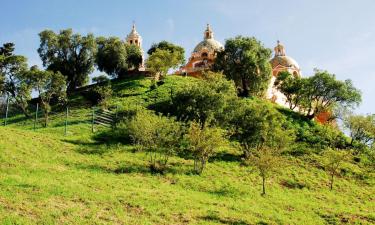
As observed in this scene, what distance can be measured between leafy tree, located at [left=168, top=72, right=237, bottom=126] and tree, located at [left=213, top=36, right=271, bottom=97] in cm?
1253

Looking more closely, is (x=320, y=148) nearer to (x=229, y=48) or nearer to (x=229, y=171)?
(x=229, y=171)

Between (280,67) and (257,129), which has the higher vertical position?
(280,67)

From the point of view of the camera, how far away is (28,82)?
1725 inches

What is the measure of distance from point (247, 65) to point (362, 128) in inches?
633

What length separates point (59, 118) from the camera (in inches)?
1706

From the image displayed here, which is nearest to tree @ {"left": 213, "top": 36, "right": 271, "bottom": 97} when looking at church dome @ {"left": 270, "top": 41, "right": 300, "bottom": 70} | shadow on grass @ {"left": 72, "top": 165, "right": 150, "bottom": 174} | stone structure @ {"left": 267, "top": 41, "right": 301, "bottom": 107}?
stone structure @ {"left": 267, "top": 41, "right": 301, "bottom": 107}

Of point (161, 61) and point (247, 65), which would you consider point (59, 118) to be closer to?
point (161, 61)

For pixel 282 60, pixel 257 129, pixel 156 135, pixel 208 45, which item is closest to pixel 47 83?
pixel 156 135

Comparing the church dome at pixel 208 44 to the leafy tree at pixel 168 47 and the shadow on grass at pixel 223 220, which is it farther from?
the shadow on grass at pixel 223 220

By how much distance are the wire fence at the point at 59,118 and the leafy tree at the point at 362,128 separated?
76.0 feet

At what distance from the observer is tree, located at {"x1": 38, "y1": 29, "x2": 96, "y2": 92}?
197 ft

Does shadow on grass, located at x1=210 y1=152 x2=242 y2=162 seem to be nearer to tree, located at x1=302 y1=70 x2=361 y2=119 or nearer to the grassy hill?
the grassy hill

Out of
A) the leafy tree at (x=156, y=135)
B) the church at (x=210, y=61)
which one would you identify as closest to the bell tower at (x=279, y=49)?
the church at (x=210, y=61)

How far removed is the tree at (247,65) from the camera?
53.7 meters
